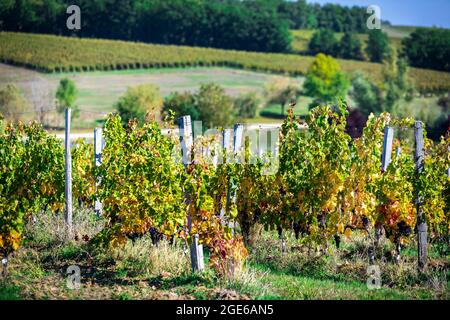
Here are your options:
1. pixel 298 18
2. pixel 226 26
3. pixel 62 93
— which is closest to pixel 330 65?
pixel 226 26

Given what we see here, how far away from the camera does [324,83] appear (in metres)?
76.9

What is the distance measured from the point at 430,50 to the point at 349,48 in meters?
15.3

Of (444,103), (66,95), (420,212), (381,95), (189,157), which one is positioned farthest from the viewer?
(381,95)

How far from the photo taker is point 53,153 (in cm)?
1201

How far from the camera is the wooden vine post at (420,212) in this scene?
9734 mm

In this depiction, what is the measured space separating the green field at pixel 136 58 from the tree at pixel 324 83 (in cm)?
480

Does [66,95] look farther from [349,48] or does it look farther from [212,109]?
[349,48]

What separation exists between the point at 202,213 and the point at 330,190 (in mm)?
2039

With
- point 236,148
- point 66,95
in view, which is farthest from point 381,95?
point 236,148

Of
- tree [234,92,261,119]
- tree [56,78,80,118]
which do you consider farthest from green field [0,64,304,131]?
tree [56,78,80,118]

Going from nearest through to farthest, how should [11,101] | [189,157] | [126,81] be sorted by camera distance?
[189,157]
[11,101]
[126,81]

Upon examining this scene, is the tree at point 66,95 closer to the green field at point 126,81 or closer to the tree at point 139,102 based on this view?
the green field at point 126,81

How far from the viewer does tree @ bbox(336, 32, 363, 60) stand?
104 metres

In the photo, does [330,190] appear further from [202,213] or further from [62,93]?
[62,93]
